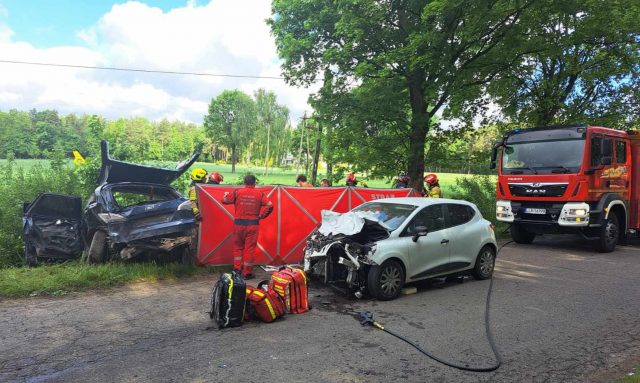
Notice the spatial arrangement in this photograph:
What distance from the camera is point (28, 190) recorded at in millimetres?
8945

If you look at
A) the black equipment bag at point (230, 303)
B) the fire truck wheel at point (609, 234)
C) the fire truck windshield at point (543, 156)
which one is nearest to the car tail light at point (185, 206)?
the black equipment bag at point (230, 303)

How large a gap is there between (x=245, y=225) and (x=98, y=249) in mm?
2817

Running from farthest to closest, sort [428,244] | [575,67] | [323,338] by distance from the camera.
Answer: [575,67] → [428,244] → [323,338]

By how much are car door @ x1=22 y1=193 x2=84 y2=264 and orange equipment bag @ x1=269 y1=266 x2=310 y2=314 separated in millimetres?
4569

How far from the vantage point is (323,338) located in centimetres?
483

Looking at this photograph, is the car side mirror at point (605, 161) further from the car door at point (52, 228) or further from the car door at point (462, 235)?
the car door at point (52, 228)

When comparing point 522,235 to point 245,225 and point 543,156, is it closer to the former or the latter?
point 543,156

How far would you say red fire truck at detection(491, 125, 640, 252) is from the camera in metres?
10.5

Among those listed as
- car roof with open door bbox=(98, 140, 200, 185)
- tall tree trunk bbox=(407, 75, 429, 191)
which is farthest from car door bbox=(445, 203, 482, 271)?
tall tree trunk bbox=(407, 75, 429, 191)

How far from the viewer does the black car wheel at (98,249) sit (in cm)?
770

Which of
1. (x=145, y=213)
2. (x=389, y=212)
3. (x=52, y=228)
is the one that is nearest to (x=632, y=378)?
(x=389, y=212)

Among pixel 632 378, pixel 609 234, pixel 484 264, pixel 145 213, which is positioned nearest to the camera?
pixel 632 378

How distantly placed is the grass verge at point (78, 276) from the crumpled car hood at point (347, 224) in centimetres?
263

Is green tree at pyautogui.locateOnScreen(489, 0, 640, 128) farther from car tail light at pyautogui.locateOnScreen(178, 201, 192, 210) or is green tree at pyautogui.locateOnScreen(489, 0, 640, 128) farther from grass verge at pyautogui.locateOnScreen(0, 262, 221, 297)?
grass verge at pyautogui.locateOnScreen(0, 262, 221, 297)
